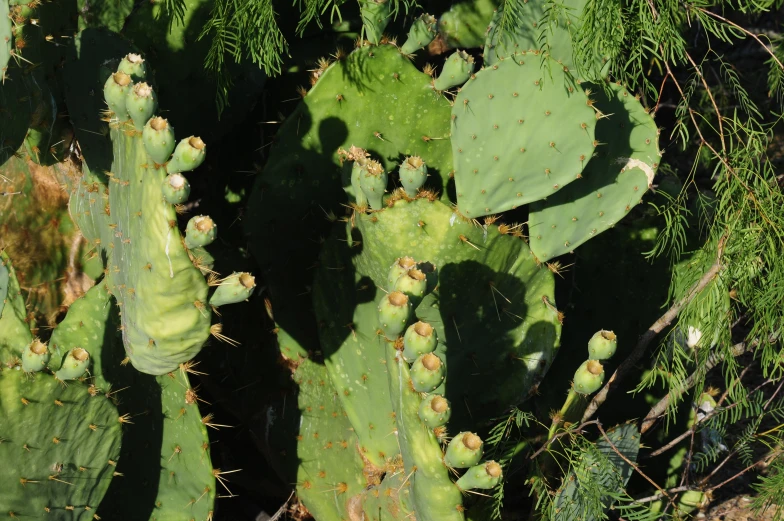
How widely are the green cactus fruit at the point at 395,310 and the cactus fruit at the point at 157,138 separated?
0.60 m

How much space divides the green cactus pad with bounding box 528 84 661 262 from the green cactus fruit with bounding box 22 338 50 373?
52.5 inches

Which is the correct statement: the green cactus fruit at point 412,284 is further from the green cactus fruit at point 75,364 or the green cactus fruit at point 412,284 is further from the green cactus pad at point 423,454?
the green cactus fruit at point 75,364

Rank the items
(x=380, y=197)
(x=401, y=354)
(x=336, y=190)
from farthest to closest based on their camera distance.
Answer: (x=336, y=190)
(x=380, y=197)
(x=401, y=354)

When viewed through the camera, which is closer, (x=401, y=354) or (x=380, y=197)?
(x=401, y=354)

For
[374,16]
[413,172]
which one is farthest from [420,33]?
[413,172]

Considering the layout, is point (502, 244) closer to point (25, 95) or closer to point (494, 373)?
point (494, 373)

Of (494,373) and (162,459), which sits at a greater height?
(494,373)

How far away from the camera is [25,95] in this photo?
238 centimetres

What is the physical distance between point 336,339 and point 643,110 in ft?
3.69

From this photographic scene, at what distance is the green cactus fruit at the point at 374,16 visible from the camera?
7.86 feet

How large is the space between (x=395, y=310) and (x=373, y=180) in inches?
19.2

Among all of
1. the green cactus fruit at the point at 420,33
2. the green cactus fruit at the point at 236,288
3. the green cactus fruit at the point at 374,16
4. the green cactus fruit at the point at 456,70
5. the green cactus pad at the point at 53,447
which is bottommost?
the green cactus pad at the point at 53,447

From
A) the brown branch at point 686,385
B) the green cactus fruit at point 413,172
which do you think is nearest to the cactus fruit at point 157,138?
the green cactus fruit at point 413,172

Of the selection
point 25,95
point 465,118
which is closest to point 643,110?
point 465,118
